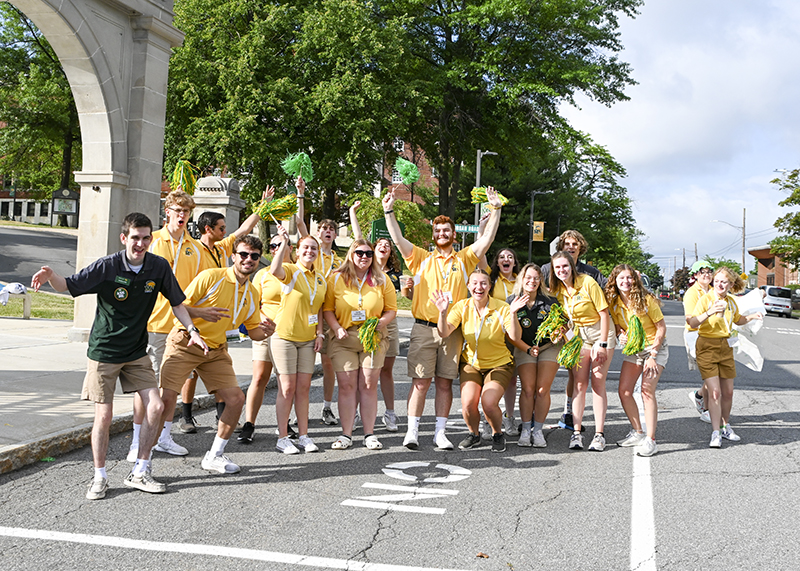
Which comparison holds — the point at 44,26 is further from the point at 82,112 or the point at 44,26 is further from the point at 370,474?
the point at 370,474

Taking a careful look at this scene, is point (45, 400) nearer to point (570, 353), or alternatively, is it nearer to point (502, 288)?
point (502, 288)

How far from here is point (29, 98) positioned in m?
36.2

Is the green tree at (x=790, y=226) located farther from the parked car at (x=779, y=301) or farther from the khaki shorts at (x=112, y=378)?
the khaki shorts at (x=112, y=378)

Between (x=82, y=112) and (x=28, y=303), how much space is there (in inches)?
207

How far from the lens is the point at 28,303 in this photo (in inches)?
550

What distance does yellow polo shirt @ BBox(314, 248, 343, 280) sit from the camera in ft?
21.4

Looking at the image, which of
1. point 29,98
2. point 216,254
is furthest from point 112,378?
point 29,98

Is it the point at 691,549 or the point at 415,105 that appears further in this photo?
the point at 415,105

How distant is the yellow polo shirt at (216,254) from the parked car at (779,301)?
129 ft

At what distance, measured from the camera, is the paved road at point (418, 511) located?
3.70m

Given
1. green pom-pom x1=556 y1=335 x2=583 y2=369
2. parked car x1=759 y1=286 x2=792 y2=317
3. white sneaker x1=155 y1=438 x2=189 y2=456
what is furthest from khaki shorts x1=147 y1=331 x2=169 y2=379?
parked car x1=759 y1=286 x2=792 y2=317

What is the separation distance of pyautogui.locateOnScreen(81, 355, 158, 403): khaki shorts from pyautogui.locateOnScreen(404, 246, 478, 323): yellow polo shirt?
246 cm

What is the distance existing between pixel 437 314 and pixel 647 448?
2209mm

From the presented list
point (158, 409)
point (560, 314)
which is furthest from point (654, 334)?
point (158, 409)
